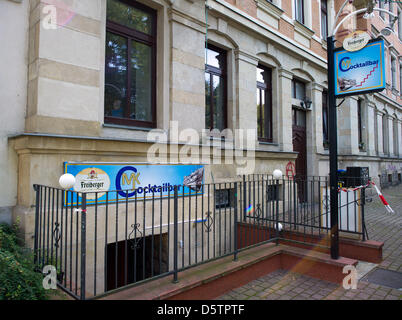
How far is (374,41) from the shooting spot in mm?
4656

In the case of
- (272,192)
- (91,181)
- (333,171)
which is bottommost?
→ (272,192)

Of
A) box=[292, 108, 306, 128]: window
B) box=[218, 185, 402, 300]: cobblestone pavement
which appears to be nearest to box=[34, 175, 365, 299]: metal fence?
box=[218, 185, 402, 300]: cobblestone pavement

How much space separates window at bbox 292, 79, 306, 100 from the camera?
10787mm

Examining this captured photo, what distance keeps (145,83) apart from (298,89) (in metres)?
7.01

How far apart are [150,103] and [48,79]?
2130 mm

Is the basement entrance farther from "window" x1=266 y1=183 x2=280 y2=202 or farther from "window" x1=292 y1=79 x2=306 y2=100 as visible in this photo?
"window" x1=292 y1=79 x2=306 y2=100

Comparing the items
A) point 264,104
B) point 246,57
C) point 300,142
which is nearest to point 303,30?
point 264,104

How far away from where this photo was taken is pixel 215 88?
7828 millimetres

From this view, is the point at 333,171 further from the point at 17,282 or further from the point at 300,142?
the point at 300,142

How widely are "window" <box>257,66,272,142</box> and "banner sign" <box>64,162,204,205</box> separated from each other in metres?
3.88

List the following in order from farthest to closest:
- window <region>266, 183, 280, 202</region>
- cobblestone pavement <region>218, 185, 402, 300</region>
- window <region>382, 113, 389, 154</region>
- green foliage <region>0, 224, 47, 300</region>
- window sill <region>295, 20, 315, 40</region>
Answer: window <region>382, 113, 389, 154</region>, window sill <region>295, 20, 315, 40</region>, window <region>266, 183, 280, 202</region>, cobblestone pavement <region>218, 185, 402, 300</region>, green foliage <region>0, 224, 47, 300</region>

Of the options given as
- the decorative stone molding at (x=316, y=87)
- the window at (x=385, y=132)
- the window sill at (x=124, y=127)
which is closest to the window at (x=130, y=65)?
the window sill at (x=124, y=127)

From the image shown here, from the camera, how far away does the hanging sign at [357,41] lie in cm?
462
